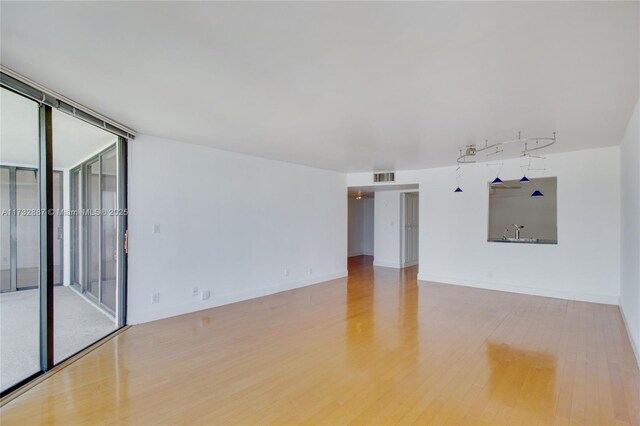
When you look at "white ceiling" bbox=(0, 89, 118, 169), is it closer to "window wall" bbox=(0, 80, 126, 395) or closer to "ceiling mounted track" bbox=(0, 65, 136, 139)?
Answer: "window wall" bbox=(0, 80, 126, 395)

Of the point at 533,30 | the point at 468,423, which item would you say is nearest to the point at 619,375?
the point at 468,423

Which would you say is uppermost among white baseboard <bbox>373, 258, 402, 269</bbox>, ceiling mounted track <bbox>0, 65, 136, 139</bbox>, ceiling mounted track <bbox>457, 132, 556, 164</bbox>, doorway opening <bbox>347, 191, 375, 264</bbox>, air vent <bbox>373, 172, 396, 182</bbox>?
ceiling mounted track <bbox>0, 65, 136, 139</bbox>

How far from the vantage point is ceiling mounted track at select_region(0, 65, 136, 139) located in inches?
91.7

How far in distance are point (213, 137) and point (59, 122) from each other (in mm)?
1622

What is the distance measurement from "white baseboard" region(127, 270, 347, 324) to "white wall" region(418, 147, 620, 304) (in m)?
2.73

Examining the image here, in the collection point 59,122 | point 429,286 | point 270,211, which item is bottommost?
point 429,286

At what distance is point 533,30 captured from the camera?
5.77 feet

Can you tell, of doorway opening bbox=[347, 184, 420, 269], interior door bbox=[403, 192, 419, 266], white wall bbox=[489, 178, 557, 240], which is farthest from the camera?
interior door bbox=[403, 192, 419, 266]

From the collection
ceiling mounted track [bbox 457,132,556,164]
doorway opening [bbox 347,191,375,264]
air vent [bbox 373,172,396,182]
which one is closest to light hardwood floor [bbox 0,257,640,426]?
ceiling mounted track [bbox 457,132,556,164]

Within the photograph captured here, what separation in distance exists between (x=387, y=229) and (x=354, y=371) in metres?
6.07

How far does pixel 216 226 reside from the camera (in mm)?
4902

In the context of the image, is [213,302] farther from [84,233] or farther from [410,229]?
[410,229]

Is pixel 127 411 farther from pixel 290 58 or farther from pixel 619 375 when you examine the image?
pixel 619 375

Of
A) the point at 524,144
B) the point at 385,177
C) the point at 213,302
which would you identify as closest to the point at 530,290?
the point at 524,144
